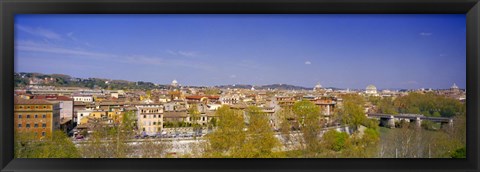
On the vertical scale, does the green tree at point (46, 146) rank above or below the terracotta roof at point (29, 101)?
below

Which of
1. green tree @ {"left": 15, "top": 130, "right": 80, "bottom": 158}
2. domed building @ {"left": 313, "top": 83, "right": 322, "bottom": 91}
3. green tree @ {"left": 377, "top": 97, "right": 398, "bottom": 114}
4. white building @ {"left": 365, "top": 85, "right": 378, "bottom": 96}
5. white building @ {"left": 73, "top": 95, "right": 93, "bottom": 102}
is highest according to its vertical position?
domed building @ {"left": 313, "top": 83, "right": 322, "bottom": 91}

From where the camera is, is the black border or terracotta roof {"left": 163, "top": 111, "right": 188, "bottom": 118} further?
terracotta roof {"left": 163, "top": 111, "right": 188, "bottom": 118}

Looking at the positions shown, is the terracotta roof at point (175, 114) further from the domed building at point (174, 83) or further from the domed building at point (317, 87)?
the domed building at point (317, 87)

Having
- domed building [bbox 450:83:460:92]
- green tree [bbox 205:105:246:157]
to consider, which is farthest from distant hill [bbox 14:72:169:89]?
domed building [bbox 450:83:460:92]

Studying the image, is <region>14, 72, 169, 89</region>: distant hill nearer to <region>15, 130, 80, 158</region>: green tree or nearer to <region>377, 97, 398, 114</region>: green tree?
<region>15, 130, 80, 158</region>: green tree

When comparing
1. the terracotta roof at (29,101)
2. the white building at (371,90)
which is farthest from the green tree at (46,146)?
the white building at (371,90)

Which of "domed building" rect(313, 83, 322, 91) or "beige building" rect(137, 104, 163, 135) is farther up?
"domed building" rect(313, 83, 322, 91)

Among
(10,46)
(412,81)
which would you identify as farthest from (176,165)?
(412,81)

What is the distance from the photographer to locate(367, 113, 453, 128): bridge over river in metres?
1.91

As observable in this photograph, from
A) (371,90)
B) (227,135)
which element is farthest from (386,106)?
(227,135)

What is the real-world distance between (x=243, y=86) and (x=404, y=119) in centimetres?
79

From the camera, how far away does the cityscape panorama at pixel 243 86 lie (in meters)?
1.85

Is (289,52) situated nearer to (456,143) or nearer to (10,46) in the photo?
(456,143)
